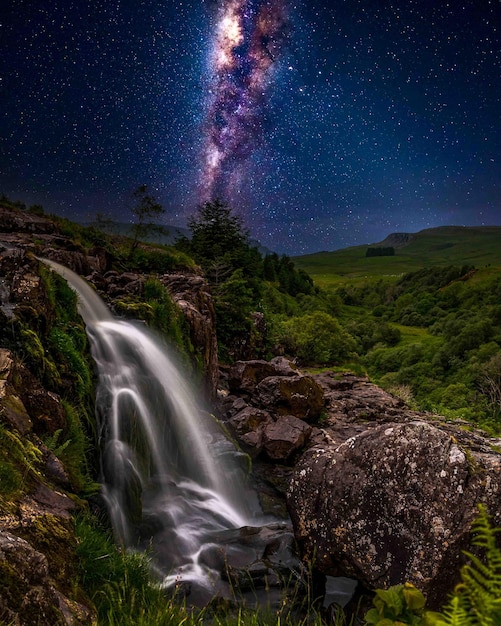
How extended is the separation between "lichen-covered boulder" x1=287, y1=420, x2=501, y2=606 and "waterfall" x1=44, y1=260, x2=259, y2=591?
2.30 meters

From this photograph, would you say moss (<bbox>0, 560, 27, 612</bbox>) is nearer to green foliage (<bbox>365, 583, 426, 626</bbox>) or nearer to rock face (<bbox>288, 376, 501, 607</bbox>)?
green foliage (<bbox>365, 583, 426, 626</bbox>)

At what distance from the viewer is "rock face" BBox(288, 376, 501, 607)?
6.21m

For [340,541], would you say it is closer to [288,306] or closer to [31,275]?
[31,275]

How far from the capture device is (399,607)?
6.52ft

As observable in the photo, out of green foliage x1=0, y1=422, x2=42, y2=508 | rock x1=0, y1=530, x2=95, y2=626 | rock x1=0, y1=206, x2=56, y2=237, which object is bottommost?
rock x1=0, y1=530, x2=95, y2=626

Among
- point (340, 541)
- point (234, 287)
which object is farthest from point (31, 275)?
point (234, 287)

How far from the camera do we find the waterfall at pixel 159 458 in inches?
348

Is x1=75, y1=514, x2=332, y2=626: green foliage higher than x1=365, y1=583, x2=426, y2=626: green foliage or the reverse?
the reverse

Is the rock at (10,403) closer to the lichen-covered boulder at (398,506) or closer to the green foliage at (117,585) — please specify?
the green foliage at (117,585)

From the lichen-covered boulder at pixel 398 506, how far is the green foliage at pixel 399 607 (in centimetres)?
463

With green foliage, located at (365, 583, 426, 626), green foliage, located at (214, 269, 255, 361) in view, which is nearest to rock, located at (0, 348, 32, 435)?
green foliage, located at (365, 583, 426, 626)

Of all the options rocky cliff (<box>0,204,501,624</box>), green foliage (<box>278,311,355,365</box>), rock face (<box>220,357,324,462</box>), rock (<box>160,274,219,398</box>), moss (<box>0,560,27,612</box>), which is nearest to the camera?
moss (<box>0,560,27,612</box>)

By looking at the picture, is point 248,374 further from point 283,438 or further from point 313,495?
point 313,495

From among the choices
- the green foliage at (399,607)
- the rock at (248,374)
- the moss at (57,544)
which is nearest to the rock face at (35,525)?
the moss at (57,544)
